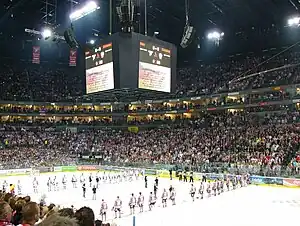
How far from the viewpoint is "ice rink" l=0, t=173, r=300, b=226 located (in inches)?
688

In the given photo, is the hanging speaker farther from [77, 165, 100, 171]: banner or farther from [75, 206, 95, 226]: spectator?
[77, 165, 100, 171]: banner

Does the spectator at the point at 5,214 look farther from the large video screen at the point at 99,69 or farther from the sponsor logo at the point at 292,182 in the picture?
the sponsor logo at the point at 292,182

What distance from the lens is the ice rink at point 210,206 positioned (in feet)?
57.3

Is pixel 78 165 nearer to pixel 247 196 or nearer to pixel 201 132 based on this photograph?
pixel 201 132

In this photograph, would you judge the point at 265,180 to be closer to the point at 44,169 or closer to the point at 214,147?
the point at 214,147

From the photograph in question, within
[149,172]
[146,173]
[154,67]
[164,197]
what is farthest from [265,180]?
[154,67]

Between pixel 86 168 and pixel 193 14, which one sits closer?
pixel 193 14

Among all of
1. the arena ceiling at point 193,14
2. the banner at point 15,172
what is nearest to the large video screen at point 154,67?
the arena ceiling at point 193,14

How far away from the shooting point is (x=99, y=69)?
17.5 metres

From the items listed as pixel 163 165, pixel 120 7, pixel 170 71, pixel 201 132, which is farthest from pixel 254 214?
pixel 201 132

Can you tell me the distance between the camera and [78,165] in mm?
45531

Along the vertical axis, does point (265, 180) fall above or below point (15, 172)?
above

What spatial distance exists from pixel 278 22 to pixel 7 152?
40.5 m

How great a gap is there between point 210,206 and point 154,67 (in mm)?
9804
